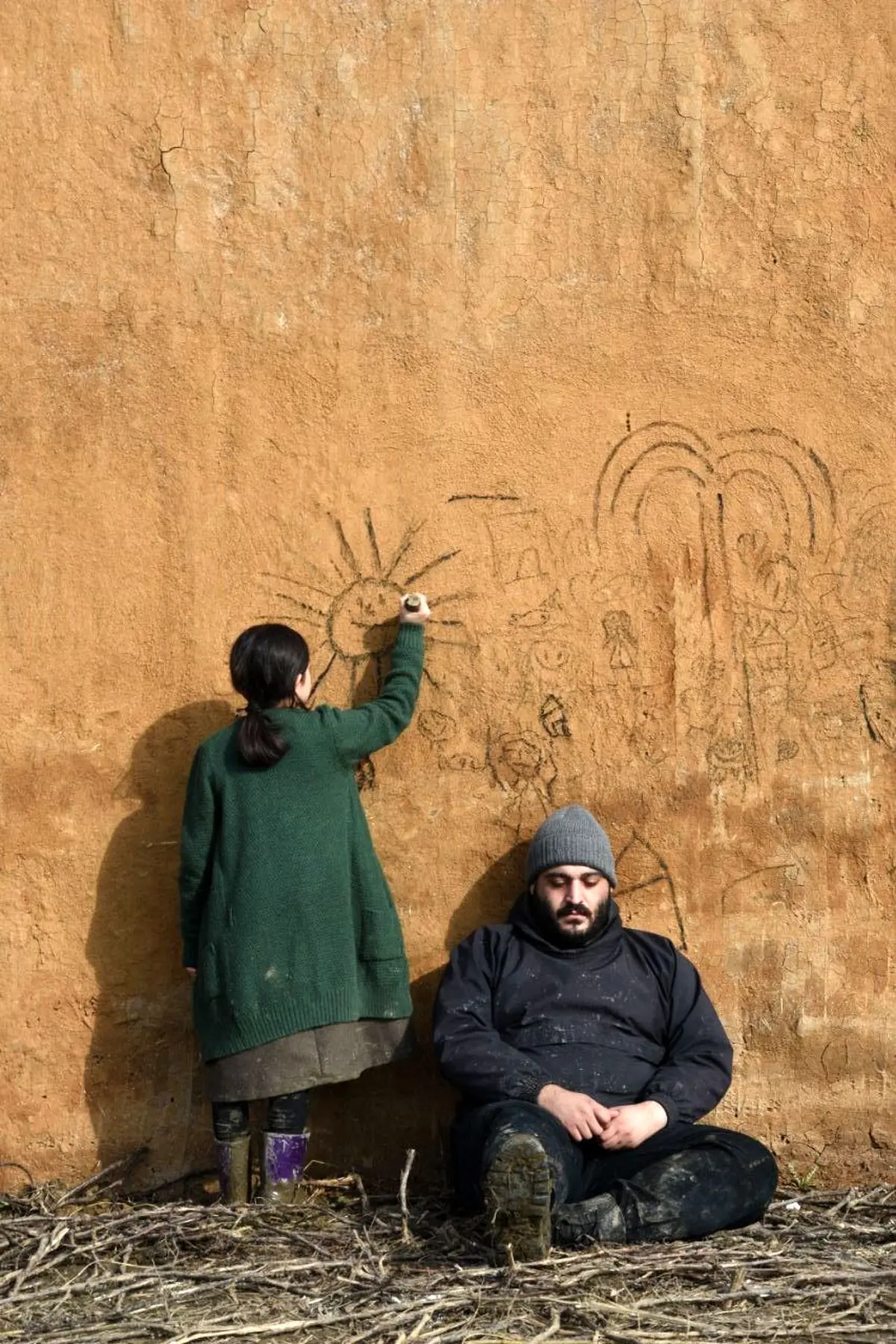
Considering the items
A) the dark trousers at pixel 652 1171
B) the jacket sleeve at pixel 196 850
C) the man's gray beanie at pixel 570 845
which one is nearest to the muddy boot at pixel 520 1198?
the dark trousers at pixel 652 1171

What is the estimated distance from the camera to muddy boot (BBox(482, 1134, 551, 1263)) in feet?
11.8

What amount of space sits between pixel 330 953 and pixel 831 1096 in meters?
1.52

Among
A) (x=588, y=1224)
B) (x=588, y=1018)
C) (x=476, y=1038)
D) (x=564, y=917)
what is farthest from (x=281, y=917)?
(x=588, y=1224)

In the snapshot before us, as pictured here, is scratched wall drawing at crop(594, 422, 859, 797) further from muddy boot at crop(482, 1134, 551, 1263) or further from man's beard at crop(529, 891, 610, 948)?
muddy boot at crop(482, 1134, 551, 1263)

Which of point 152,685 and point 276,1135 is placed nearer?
point 276,1135

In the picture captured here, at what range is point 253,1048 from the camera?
4.20 m

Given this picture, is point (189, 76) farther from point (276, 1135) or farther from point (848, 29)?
point (276, 1135)

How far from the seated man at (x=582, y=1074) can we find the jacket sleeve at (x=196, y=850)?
2.33 feet

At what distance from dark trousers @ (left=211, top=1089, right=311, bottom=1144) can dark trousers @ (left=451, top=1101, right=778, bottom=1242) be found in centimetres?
44

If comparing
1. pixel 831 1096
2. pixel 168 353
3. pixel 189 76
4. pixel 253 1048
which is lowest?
pixel 831 1096

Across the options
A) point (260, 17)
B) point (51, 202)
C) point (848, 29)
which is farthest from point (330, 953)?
point (848, 29)

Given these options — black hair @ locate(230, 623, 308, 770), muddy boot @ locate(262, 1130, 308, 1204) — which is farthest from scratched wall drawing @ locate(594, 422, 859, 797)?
muddy boot @ locate(262, 1130, 308, 1204)

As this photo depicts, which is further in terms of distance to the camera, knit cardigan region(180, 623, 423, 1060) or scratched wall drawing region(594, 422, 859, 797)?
scratched wall drawing region(594, 422, 859, 797)

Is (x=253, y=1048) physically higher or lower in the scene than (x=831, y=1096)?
higher
